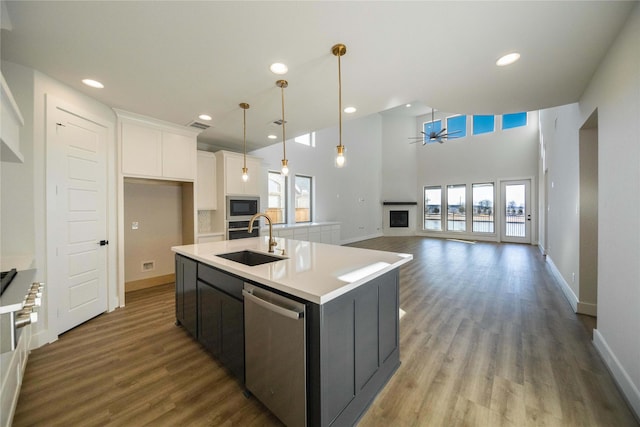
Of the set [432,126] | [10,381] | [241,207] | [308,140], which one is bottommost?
[10,381]

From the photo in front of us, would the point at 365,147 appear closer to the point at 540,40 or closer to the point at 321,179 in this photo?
the point at 321,179

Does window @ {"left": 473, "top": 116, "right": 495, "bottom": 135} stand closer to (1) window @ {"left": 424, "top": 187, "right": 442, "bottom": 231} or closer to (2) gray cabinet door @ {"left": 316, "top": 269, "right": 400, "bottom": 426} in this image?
(1) window @ {"left": 424, "top": 187, "right": 442, "bottom": 231}

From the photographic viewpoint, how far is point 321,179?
7559 mm

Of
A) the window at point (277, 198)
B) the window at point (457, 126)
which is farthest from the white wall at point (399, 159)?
the window at point (277, 198)

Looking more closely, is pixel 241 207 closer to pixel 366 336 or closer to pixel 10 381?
pixel 10 381

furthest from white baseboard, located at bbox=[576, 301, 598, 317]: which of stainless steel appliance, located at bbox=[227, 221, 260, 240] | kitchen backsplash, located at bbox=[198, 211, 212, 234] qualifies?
kitchen backsplash, located at bbox=[198, 211, 212, 234]

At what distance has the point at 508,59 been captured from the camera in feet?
6.79

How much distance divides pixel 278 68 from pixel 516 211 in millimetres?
9145

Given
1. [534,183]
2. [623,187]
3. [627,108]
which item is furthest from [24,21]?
[534,183]

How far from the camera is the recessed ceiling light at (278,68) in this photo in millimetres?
2176

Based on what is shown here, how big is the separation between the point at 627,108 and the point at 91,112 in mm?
4867

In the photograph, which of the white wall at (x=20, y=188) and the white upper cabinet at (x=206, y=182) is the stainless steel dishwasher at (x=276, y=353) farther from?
the white upper cabinet at (x=206, y=182)

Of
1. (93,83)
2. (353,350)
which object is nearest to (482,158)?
(353,350)

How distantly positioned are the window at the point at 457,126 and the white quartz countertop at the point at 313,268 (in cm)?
885
